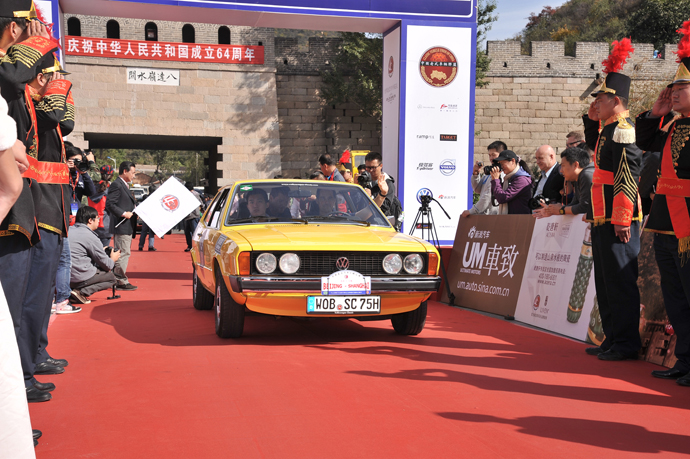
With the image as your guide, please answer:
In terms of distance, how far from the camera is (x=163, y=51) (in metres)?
27.0

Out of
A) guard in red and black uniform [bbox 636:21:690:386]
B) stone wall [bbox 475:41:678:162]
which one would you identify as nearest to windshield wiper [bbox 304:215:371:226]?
guard in red and black uniform [bbox 636:21:690:386]

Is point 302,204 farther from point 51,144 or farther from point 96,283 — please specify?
point 96,283

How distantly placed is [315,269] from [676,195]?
108 inches

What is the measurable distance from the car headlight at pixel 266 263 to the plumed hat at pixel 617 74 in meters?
3.02

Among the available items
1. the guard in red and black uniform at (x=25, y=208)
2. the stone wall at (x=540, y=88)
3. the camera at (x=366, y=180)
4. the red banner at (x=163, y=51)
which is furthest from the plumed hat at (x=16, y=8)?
the stone wall at (x=540, y=88)

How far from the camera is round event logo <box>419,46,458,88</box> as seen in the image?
42.5 ft

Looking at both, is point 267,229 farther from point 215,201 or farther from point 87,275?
point 87,275

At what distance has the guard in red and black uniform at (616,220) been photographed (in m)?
5.29

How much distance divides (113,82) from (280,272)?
23.7m

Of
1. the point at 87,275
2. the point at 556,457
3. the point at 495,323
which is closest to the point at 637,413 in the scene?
the point at 556,457

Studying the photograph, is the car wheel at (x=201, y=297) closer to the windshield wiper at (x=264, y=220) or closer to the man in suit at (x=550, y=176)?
the windshield wiper at (x=264, y=220)

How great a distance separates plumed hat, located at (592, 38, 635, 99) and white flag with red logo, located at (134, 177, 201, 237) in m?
6.96

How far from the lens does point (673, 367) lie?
486 cm

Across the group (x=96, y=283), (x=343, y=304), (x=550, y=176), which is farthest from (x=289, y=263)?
(x=96, y=283)
